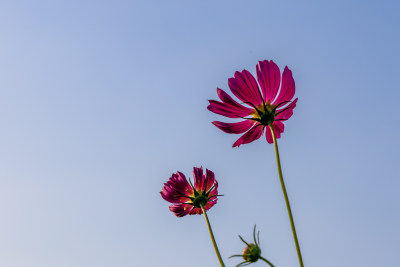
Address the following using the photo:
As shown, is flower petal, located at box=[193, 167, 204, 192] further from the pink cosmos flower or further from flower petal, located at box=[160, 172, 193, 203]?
the pink cosmos flower

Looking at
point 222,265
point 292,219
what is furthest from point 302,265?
point 222,265

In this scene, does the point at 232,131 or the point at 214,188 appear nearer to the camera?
the point at 232,131

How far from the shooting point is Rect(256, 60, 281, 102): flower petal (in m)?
1.12

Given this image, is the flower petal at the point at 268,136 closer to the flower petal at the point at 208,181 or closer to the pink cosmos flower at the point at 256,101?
the pink cosmos flower at the point at 256,101

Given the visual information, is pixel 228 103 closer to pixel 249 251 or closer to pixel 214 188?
pixel 249 251

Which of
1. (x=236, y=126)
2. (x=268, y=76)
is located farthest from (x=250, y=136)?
(x=268, y=76)

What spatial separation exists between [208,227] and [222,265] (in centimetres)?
22

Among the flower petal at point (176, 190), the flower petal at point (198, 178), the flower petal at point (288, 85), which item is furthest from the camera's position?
the flower petal at point (198, 178)

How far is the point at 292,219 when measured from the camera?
0.71 metres

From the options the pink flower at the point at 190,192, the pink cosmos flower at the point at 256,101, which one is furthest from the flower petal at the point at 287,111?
the pink flower at the point at 190,192

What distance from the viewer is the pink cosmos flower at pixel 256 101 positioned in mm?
1113

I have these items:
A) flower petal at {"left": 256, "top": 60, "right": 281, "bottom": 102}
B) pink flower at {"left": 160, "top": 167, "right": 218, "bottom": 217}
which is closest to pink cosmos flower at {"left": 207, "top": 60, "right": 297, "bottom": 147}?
flower petal at {"left": 256, "top": 60, "right": 281, "bottom": 102}

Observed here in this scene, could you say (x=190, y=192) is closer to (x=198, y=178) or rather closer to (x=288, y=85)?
(x=198, y=178)

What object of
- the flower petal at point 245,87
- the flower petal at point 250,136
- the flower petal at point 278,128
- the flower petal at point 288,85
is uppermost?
the flower petal at point 245,87
